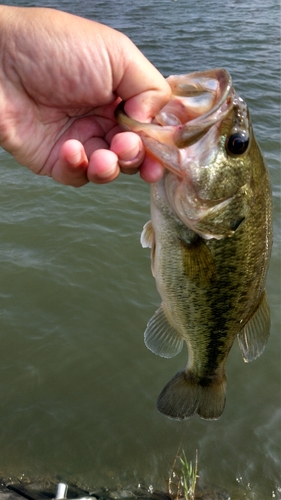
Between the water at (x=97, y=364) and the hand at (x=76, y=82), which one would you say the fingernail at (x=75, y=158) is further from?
the water at (x=97, y=364)

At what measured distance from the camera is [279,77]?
11.5 metres

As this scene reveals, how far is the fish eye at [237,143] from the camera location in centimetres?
192

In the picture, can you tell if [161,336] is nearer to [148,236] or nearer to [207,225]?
[148,236]

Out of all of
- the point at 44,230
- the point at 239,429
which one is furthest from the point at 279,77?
the point at 239,429

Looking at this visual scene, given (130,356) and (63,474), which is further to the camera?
(130,356)

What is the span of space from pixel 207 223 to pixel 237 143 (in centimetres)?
37

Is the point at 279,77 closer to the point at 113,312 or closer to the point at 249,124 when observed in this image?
the point at 113,312

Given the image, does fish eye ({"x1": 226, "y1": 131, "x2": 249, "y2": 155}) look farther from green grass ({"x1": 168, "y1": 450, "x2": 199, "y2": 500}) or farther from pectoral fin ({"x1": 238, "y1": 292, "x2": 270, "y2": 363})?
green grass ({"x1": 168, "y1": 450, "x2": 199, "y2": 500})

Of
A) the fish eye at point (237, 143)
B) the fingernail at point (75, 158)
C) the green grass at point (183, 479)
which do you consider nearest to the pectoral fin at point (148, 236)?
the fingernail at point (75, 158)

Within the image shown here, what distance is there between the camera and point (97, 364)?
485cm

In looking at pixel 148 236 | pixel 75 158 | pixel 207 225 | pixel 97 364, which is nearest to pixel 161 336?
pixel 148 236

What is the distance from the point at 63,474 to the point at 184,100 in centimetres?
337

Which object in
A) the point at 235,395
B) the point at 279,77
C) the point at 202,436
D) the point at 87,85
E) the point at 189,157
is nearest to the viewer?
the point at 189,157

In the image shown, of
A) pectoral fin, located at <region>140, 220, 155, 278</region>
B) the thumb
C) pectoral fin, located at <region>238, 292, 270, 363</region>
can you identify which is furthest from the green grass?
the thumb
